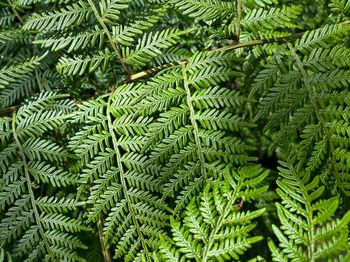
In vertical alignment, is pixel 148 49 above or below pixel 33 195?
above

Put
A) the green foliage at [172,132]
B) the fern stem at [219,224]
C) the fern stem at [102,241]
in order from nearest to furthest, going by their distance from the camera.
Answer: the fern stem at [219,224], the green foliage at [172,132], the fern stem at [102,241]

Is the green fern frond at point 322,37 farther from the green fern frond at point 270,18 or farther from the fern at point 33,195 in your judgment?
the fern at point 33,195

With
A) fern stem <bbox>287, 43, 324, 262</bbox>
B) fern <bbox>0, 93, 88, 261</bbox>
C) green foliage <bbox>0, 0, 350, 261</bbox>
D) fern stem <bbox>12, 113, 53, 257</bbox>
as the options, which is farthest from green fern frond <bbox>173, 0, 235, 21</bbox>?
fern stem <bbox>12, 113, 53, 257</bbox>

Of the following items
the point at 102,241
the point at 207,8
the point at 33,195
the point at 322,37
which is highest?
the point at 207,8

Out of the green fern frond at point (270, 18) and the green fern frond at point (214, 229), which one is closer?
the green fern frond at point (214, 229)

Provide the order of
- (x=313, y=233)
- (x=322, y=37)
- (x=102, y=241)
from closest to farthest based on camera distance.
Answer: (x=313, y=233) < (x=322, y=37) < (x=102, y=241)

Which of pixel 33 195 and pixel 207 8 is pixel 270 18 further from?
pixel 33 195

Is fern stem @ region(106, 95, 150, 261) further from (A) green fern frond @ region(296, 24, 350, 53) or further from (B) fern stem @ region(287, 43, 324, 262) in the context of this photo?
(A) green fern frond @ region(296, 24, 350, 53)

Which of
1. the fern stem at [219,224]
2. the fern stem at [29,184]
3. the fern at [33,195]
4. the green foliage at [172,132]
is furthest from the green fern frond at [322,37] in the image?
the fern stem at [29,184]

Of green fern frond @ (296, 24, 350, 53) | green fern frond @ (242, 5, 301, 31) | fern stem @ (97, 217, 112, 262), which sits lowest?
fern stem @ (97, 217, 112, 262)

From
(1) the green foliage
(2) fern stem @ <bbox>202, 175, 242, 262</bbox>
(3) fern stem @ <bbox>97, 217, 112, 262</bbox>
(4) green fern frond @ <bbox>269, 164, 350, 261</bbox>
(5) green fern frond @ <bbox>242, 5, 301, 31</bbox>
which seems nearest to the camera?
(4) green fern frond @ <bbox>269, 164, 350, 261</bbox>

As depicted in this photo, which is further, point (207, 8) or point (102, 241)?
point (102, 241)

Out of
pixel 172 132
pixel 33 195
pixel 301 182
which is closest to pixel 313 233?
pixel 301 182

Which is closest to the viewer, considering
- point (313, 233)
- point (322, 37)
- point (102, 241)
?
point (313, 233)
